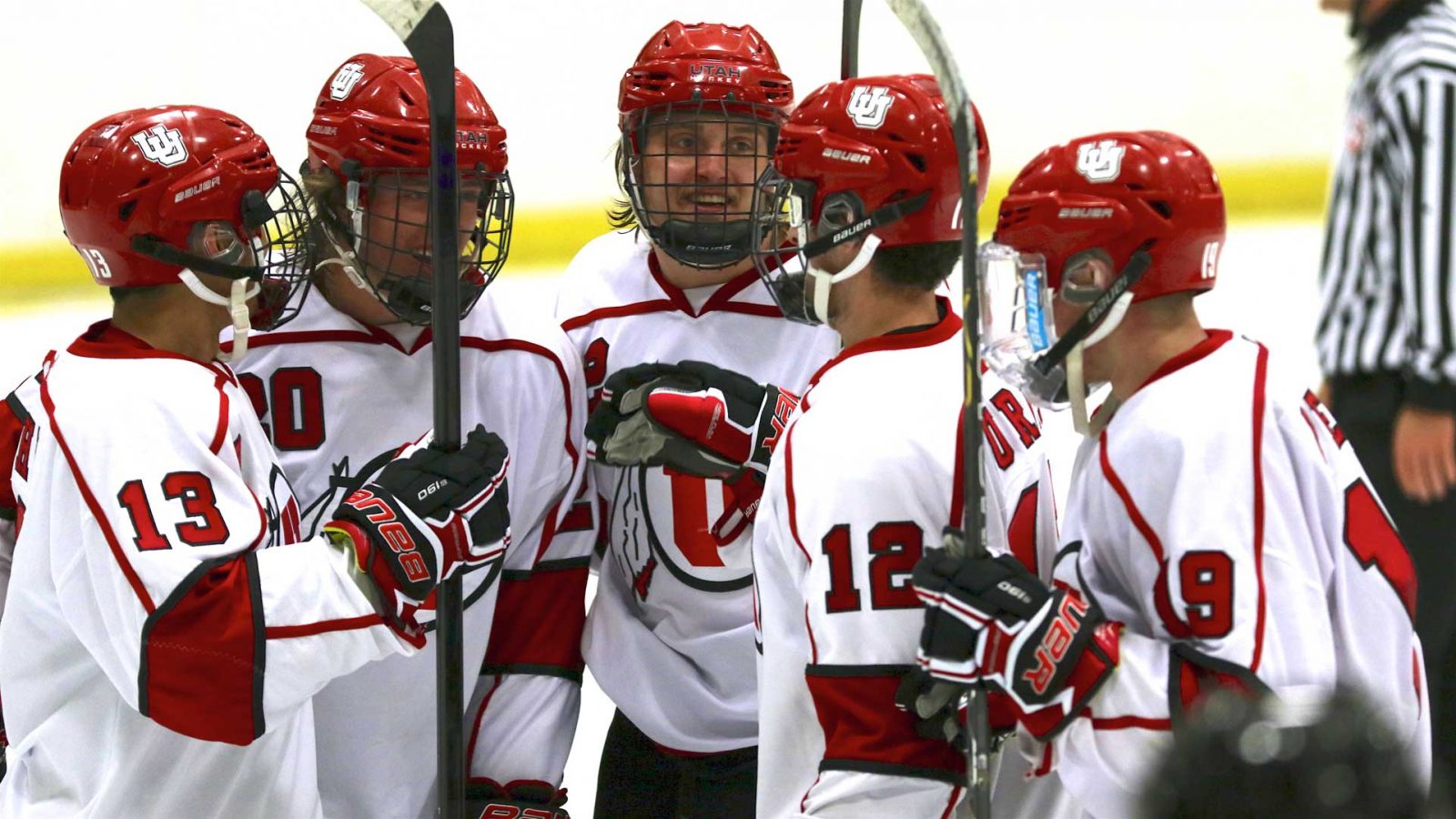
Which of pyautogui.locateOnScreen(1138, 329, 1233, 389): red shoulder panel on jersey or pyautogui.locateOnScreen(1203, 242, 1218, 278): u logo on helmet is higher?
pyautogui.locateOnScreen(1203, 242, 1218, 278): u logo on helmet

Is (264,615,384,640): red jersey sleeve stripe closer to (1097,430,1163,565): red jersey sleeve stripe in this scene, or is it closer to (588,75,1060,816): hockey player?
(588,75,1060,816): hockey player

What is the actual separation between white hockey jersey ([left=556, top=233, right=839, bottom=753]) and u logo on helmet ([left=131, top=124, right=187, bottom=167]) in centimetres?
71

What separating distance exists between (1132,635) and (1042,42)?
5.41 meters

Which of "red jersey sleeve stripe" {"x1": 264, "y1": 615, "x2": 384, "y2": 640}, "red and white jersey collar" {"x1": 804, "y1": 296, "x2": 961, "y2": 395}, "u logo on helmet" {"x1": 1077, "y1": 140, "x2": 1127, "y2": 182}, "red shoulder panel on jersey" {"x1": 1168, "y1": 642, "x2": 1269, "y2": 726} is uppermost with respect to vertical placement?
"u logo on helmet" {"x1": 1077, "y1": 140, "x2": 1127, "y2": 182}

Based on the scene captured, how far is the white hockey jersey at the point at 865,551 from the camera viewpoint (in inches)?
71.1

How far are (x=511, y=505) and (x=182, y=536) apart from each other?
23.0 inches

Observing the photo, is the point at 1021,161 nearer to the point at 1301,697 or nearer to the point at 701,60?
the point at 701,60

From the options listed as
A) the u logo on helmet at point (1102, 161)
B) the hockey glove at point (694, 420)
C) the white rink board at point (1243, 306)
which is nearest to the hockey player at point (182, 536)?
the hockey glove at point (694, 420)

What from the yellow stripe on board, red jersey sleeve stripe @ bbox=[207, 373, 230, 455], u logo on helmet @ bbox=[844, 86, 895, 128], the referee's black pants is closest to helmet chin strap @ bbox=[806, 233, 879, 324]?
u logo on helmet @ bbox=[844, 86, 895, 128]

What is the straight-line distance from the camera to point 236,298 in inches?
79.8

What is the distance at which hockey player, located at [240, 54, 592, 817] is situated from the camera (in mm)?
2270

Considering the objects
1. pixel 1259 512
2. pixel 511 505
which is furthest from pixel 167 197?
pixel 1259 512

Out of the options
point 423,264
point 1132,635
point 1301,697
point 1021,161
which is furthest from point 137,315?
point 1021,161

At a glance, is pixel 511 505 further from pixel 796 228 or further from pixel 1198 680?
pixel 1198 680
